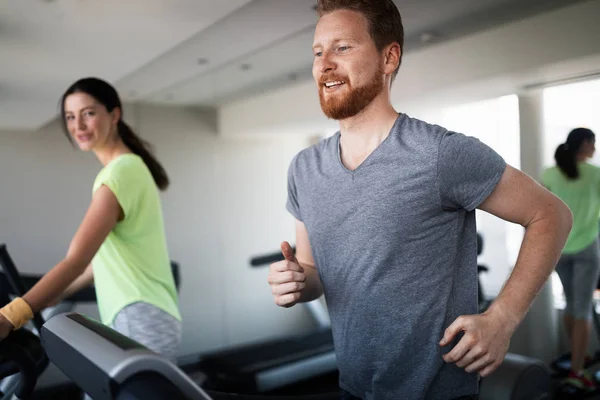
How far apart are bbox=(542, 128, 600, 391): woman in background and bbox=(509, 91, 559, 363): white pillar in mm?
71

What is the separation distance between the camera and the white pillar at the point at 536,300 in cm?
213

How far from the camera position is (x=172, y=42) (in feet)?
8.82

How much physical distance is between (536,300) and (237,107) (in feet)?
7.24

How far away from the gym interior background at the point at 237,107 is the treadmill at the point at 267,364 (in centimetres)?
43

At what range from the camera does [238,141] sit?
3.71m

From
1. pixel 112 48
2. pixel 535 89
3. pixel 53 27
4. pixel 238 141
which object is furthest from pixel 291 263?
pixel 238 141

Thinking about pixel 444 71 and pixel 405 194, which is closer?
pixel 405 194

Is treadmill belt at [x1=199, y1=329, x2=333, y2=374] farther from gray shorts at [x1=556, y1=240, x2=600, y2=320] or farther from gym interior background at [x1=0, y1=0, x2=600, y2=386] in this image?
gray shorts at [x1=556, y1=240, x2=600, y2=320]

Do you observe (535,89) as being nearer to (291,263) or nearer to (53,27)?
(291,263)

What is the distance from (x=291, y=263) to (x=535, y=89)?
59.0 inches

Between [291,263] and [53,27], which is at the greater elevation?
[53,27]

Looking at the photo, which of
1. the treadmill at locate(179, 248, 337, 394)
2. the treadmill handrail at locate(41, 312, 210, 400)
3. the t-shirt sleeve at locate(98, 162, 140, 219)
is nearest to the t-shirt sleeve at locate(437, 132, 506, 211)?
the treadmill handrail at locate(41, 312, 210, 400)

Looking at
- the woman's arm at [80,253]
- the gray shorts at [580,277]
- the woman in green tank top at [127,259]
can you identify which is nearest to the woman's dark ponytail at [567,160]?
the gray shorts at [580,277]

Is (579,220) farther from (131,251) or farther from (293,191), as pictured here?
(131,251)
